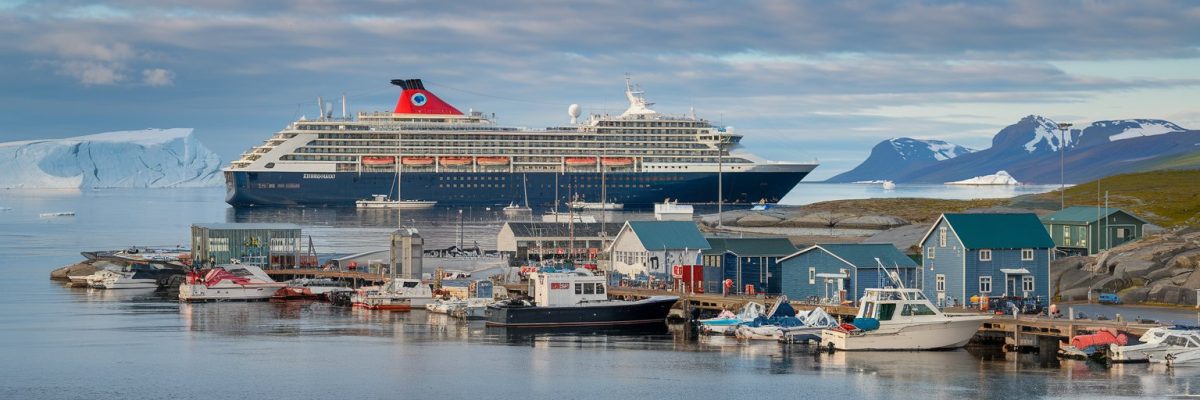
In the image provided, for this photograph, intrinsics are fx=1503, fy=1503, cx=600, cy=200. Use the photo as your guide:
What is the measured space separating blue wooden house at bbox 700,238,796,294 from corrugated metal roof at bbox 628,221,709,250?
2172 mm

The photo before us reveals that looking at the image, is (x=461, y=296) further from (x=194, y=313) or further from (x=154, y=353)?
(x=154, y=353)

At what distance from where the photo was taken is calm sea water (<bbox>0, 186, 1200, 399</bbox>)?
93.0ft

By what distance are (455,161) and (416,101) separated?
608 centimetres

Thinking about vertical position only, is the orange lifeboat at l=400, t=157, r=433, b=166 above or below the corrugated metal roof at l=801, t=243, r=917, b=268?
above

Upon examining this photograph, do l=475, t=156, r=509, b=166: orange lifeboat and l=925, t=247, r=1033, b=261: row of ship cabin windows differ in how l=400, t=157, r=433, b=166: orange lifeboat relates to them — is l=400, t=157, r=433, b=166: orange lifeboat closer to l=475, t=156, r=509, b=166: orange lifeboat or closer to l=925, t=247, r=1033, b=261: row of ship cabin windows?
l=475, t=156, r=509, b=166: orange lifeboat

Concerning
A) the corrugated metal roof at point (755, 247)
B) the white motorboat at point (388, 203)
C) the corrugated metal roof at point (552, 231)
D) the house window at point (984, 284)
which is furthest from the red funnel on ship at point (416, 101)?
the house window at point (984, 284)

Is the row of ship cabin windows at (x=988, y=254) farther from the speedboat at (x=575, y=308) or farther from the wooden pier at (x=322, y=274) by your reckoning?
the wooden pier at (x=322, y=274)

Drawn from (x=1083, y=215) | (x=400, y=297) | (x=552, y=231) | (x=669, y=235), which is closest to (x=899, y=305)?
(x=669, y=235)

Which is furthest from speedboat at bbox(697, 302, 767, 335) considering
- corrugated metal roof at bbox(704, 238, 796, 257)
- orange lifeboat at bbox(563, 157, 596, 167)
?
orange lifeboat at bbox(563, 157, 596, 167)

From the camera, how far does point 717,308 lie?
4003 cm

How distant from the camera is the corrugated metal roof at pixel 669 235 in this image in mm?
45500

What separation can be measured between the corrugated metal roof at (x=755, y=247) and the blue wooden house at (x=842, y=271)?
6.79ft

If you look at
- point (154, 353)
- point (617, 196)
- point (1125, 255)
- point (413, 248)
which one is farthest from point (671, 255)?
point (617, 196)

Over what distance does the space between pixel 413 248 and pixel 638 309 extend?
42.2 feet
